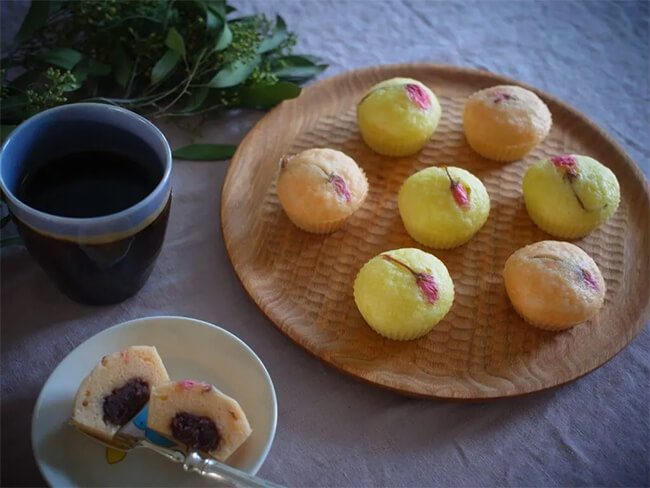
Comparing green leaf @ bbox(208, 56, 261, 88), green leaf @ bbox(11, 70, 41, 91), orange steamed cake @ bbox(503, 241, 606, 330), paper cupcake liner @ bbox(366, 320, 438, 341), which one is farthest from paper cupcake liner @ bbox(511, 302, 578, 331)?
green leaf @ bbox(11, 70, 41, 91)

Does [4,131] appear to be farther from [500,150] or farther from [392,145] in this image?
[500,150]

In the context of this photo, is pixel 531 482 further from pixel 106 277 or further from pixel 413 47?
pixel 413 47

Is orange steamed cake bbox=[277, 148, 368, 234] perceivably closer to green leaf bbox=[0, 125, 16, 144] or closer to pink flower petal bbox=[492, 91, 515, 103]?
pink flower petal bbox=[492, 91, 515, 103]

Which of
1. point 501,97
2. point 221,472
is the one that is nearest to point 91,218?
point 221,472

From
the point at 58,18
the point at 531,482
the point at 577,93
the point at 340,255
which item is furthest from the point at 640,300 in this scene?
the point at 58,18

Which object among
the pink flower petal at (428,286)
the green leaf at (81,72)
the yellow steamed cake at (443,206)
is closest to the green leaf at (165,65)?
the green leaf at (81,72)

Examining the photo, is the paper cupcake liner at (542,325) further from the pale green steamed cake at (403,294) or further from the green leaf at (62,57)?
the green leaf at (62,57)
